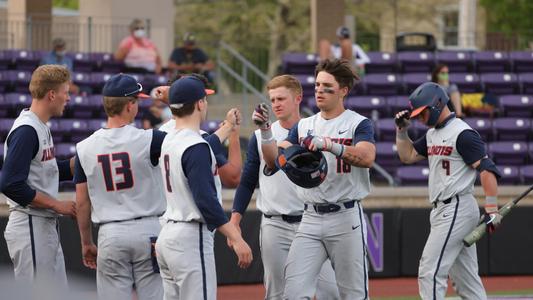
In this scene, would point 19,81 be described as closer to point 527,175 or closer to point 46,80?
point 527,175

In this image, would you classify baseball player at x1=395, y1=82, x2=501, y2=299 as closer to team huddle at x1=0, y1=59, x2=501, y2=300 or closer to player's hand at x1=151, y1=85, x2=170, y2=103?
team huddle at x1=0, y1=59, x2=501, y2=300

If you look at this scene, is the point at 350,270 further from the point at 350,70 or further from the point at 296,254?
the point at 350,70

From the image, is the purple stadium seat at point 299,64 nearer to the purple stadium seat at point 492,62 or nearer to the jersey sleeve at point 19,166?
the purple stadium seat at point 492,62

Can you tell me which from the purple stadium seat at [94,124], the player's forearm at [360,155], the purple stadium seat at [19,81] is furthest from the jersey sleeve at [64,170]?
the purple stadium seat at [19,81]

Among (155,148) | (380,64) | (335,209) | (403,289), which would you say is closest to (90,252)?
(155,148)

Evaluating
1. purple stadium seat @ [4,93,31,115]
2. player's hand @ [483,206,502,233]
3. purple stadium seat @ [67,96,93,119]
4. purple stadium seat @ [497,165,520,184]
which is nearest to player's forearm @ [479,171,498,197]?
player's hand @ [483,206,502,233]

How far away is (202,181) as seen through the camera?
6.74 meters

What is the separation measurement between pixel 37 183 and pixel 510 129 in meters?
11.7

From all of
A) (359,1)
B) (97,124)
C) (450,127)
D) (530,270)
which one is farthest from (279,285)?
(359,1)

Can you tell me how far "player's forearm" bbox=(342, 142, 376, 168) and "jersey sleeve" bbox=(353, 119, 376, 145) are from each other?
9 cm

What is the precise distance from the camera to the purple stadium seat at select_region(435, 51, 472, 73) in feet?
66.0

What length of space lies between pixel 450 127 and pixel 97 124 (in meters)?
8.34

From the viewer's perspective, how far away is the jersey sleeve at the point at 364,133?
7.89 metres

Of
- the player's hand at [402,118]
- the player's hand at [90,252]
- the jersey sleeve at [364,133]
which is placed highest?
the player's hand at [402,118]
